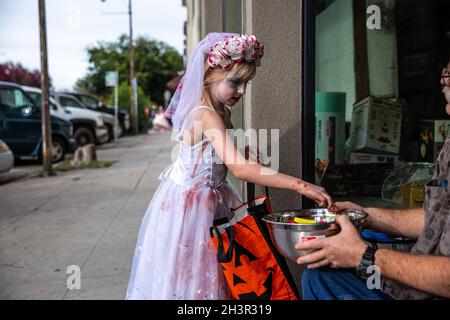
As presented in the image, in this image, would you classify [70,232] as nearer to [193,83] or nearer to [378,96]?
[378,96]

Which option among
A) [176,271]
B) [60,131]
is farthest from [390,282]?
[60,131]

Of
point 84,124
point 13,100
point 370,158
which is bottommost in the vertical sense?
point 370,158

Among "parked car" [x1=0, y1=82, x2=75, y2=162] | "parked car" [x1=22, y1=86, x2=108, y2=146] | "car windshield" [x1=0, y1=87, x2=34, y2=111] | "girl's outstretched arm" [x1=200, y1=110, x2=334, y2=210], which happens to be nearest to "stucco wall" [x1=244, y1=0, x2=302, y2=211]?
"girl's outstretched arm" [x1=200, y1=110, x2=334, y2=210]

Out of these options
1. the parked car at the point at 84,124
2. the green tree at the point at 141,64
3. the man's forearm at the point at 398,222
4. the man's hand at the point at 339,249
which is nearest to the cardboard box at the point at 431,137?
the man's forearm at the point at 398,222

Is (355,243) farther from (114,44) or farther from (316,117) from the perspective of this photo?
(114,44)

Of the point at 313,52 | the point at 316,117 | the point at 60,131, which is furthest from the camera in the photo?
the point at 60,131

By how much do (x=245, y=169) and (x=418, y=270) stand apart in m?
0.90

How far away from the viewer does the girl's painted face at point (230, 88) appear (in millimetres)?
2588

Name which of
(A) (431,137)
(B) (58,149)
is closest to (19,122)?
(B) (58,149)

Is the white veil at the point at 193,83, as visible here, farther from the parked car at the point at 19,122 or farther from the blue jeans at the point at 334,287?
the parked car at the point at 19,122

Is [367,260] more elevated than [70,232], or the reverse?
[367,260]

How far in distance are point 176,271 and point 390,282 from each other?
3.51 feet

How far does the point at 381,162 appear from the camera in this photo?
12.6 feet

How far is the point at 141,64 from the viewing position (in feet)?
172
